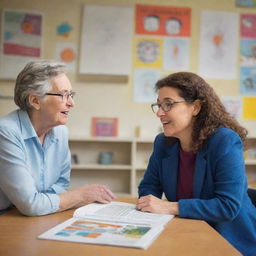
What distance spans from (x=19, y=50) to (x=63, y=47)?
43 centimetres

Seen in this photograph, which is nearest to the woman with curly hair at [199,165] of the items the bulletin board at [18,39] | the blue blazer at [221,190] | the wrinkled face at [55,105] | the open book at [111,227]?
the blue blazer at [221,190]

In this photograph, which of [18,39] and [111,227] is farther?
[18,39]

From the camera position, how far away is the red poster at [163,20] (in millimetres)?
3490

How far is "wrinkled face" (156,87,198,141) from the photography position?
1.58 meters

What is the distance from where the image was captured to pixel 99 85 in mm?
3484

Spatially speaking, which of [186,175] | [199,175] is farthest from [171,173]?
[199,175]

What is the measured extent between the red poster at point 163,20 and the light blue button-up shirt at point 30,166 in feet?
6.66

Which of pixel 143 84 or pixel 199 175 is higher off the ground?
pixel 143 84

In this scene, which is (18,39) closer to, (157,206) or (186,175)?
(186,175)

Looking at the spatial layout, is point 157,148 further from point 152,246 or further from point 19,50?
point 19,50

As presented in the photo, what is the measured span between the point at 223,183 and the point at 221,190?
0.10ft

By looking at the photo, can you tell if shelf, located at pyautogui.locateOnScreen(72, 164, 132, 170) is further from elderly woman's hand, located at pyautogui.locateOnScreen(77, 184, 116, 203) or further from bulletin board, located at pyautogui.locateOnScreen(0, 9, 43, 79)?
elderly woman's hand, located at pyautogui.locateOnScreen(77, 184, 116, 203)

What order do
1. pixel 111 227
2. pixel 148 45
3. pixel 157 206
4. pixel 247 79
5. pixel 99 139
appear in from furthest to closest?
pixel 247 79, pixel 148 45, pixel 99 139, pixel 157 206, pixel 111 227

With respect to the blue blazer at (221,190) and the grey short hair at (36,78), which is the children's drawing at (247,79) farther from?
the grey short hair at (36,78)
